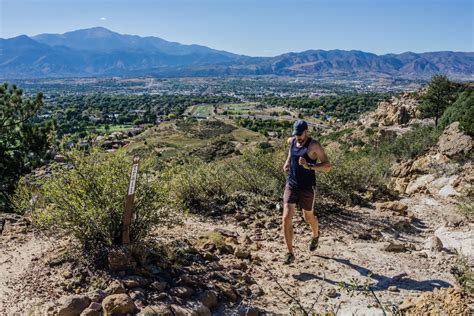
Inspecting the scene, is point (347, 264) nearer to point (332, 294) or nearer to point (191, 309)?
point (332, 294)

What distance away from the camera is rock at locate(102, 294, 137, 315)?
360 centimetres

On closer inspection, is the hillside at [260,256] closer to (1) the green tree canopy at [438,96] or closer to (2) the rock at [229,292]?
(2) the rock at [229,292]

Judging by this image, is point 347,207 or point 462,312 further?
point 347,207

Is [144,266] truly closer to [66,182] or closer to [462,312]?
[66,182]

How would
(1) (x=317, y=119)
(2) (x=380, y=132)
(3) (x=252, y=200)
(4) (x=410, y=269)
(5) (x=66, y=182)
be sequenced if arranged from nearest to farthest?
(5) (x=66, y=182) < (4) (x=410, y=269) < (3) (x=252, y=200) < (2) (x=380, y=132) < (1) (x=317, y=119)

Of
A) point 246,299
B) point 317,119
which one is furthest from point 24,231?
point 317,119

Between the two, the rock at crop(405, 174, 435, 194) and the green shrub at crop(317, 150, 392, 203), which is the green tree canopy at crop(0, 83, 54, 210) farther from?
the rock at crop(405, 174, 435, 194)

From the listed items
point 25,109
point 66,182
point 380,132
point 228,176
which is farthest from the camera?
point 380,132

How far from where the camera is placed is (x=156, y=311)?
12.1ft

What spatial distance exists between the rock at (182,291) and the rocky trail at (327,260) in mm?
291

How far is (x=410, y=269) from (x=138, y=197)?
3281 mm

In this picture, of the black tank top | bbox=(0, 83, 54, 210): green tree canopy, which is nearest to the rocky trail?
the black tank top

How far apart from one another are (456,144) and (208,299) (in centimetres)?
988

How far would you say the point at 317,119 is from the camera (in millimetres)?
79938
